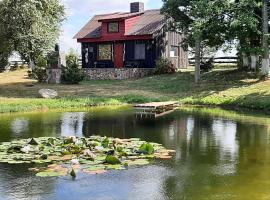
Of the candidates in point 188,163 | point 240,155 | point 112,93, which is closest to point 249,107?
point 112,93

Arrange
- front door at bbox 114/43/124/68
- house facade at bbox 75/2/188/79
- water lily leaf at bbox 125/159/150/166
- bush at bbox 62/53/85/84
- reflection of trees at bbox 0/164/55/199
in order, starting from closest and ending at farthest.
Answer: reflection of trees at bbox 0/164/55/199 < water lily leaf at bbox 125/159/150/166 < bush at bbox 62/53/85/84 < house facade at bbox 75/2/188/79 < front door at bbox 114/43/124/68

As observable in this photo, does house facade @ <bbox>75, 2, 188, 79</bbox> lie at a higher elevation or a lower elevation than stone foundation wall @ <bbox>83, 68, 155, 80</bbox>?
higher

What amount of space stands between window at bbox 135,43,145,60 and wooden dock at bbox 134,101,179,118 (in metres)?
17.5

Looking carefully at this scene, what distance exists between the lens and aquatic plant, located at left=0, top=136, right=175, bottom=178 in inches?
571

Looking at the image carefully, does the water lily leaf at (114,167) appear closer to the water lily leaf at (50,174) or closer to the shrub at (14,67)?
the water lily leaf at (50,174)

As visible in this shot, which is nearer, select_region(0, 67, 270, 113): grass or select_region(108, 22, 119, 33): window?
select_region(0, 67, 270, 113): grass

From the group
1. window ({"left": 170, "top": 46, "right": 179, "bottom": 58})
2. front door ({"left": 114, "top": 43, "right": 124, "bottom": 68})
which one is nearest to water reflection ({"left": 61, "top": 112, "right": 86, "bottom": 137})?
front door ({"left": 114, "top": 43, "right": 124, "bottom": 68})

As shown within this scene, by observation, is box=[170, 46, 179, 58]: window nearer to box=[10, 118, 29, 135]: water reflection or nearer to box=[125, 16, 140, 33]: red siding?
box=[125, 16, 140, 33]: red siding

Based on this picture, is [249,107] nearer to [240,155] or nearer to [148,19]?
[240,155]

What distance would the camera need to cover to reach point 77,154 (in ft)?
53.3

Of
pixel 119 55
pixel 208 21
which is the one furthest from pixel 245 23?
pixel 119 55

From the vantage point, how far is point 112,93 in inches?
1474

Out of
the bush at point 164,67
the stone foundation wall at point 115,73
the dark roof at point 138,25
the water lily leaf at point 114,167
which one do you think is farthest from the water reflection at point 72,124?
the dark roof at point 138,25

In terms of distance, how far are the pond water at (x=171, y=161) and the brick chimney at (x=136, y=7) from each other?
2707 cm
